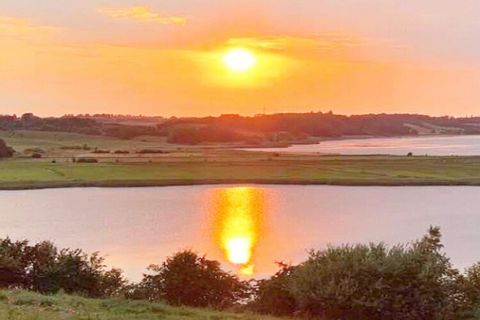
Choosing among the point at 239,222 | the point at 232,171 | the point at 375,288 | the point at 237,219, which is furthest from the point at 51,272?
the point at 232,171

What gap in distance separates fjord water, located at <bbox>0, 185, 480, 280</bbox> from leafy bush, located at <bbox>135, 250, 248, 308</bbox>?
6.21 meters

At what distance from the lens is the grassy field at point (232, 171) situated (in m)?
55.1

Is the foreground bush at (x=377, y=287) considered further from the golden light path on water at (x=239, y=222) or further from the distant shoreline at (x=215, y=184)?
the distant shoreline at (x=215, y=184)

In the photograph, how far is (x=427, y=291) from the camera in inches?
483

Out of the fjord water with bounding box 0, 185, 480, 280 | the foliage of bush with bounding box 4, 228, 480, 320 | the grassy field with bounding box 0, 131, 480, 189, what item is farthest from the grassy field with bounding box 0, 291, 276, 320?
the grassy field with bounding box 0, 131, 480, 189

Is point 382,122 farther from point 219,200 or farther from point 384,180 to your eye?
point 219,200

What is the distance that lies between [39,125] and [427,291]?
433 ft

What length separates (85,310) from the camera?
10.4 meters

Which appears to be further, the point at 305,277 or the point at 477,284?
the point at 477,284

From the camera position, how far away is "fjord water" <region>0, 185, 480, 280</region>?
25.9m

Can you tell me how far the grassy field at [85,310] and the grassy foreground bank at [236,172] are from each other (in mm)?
41745

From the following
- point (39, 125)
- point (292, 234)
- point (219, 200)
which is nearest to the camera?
point (292, 234)

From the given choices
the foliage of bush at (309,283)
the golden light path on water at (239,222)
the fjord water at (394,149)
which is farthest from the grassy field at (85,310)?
the fjord water at (394,149)

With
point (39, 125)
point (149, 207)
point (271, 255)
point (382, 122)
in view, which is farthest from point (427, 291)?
point (382, 122)
